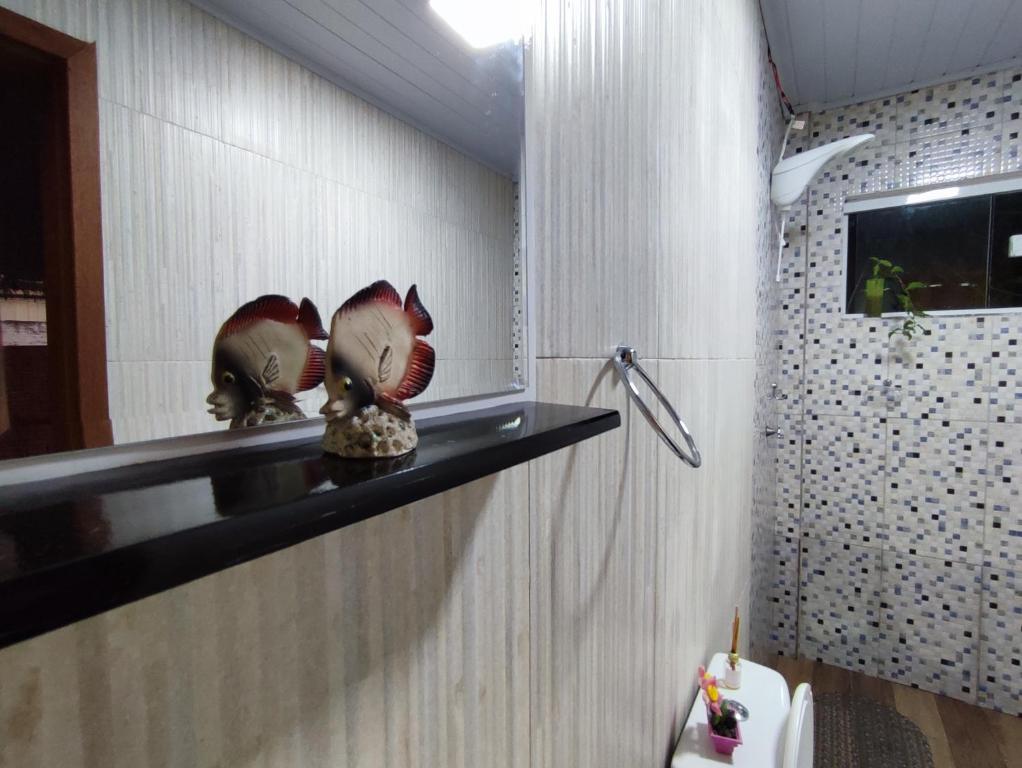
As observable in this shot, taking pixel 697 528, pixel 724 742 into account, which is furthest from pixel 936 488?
pixel 724 742

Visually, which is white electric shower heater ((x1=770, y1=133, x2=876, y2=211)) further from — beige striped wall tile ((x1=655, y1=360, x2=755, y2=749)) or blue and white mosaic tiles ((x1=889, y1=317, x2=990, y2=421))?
beige striped wall tile ((x1=655, y1=360, x2=755, y2=749))

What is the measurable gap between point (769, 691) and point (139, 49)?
162 centimetres

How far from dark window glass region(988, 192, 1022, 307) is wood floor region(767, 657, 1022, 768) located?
1.69 meters

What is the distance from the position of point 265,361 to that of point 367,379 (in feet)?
0.20

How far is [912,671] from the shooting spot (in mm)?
2275

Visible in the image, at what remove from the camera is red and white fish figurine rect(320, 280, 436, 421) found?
0.30 meters

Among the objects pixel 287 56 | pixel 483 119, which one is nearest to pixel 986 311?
pixel 483 119

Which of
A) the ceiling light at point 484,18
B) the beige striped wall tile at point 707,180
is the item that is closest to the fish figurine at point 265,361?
the ceiling light at point 484,18

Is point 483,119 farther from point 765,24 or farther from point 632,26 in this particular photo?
point 765,24

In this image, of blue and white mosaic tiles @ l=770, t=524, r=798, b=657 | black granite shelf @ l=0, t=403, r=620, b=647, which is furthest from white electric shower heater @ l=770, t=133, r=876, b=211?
black granite shelf @ l=0, t=403, r=620, b=647

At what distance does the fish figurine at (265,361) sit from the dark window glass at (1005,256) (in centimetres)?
279

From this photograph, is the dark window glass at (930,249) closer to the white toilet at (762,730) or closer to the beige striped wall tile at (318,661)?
the white toilet at (762,730)

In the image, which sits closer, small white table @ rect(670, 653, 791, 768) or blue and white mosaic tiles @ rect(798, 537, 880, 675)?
small white table @ rect(670, 653, 791, 768)

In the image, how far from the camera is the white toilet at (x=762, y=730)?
3.42ft
